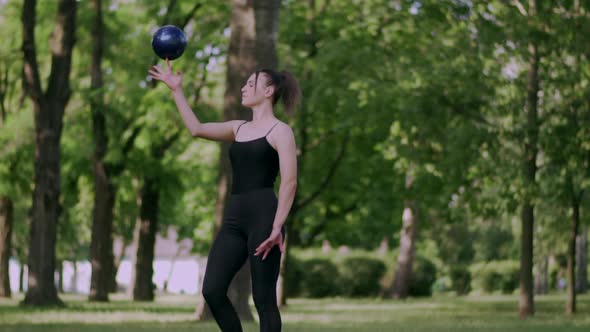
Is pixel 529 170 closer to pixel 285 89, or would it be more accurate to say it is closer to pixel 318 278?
pixel 285 89

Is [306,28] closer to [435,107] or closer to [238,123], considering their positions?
[435,107]

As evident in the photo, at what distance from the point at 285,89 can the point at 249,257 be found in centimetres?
118

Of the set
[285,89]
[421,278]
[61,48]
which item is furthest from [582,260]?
[285,89]

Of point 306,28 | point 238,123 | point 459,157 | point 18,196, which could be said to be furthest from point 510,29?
point 18,196

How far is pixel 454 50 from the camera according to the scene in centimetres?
2055

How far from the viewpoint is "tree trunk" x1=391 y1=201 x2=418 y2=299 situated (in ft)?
116

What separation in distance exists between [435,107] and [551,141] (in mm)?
2456

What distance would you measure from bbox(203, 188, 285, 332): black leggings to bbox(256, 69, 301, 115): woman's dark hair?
627 millimetres

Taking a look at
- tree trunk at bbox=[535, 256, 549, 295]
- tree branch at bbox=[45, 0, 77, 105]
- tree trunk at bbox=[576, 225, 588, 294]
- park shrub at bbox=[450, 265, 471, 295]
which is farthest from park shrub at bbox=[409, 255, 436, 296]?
tree branch at bbox=[45, 0, 77, 105]

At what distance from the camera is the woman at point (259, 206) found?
6.71 m

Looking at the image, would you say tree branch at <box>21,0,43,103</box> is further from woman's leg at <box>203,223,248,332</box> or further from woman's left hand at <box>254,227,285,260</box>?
woman's left hand at <box>254,227,285,260</box>

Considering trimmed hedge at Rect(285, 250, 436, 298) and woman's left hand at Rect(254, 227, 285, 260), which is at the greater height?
woman's left hand at Rect(254, 227, 285, 260)

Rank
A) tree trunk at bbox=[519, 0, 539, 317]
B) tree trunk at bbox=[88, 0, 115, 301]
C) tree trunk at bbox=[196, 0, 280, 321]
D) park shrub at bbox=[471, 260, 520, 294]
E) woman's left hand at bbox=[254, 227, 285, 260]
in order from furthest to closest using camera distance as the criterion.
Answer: park shrub at bbox=[471, 260, 520, 294] → tree trunk at bbox=[88, 0, 115, 301] → tree trunk at bbox=[519, 0, 539, 317] → tree trunk at bbox=[196, 0, 280, 321] → woman's left hand at bbox=[254, 227, 285, 260]

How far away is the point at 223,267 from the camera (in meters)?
6.84
